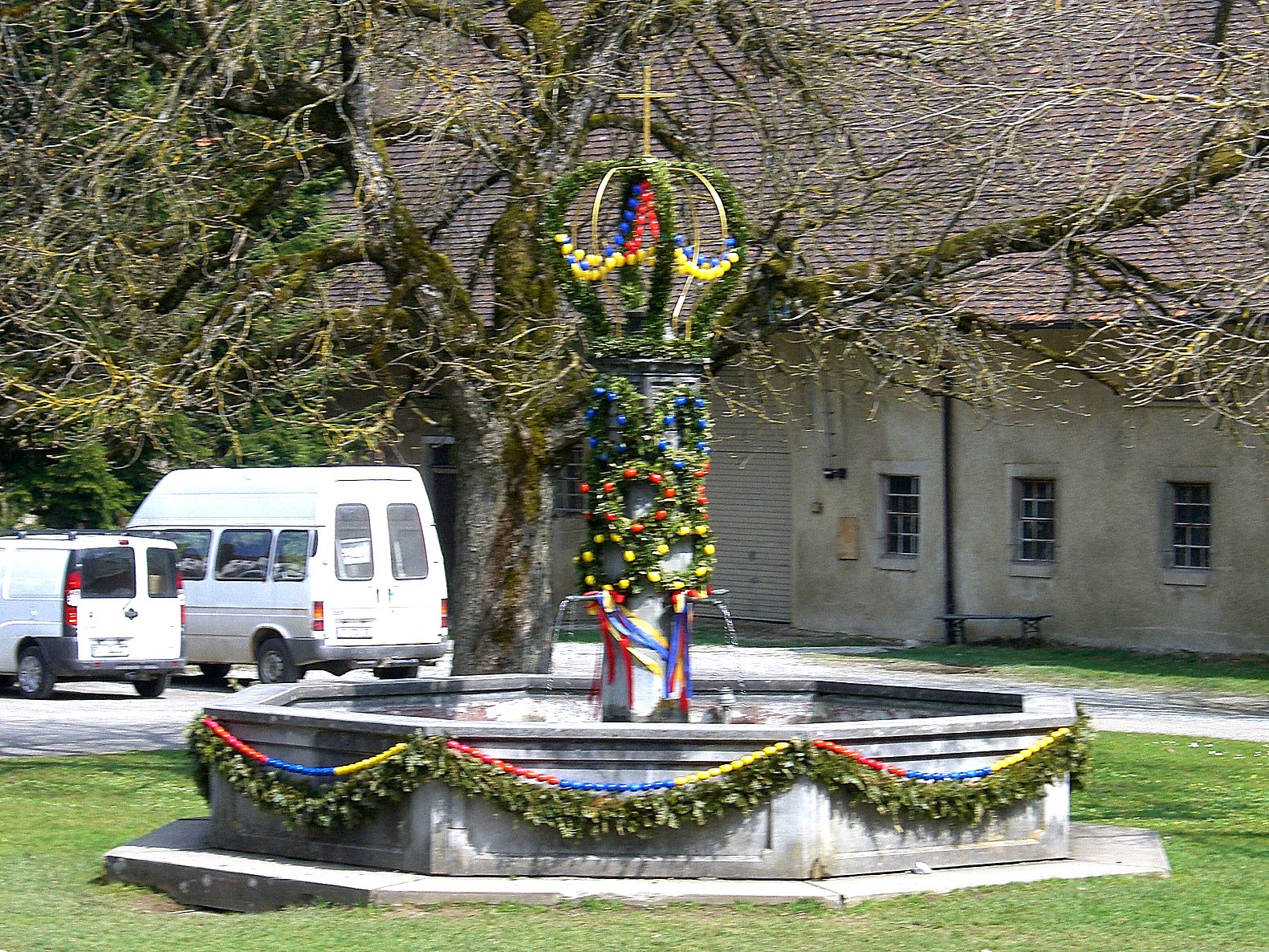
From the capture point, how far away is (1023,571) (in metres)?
25.7

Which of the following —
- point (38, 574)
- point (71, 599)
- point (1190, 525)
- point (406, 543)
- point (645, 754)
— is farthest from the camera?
point (1190, 525)

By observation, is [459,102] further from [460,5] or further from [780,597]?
[780,597]

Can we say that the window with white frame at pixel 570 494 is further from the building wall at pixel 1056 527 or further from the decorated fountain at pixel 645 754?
the decorated fountain at pixel 645 754

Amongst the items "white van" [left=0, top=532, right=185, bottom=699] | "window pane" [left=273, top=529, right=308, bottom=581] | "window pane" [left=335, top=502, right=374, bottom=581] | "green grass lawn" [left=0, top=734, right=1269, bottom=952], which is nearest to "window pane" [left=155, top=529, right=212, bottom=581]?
"white van" [left=0, top=532, right=185, bottom=699]

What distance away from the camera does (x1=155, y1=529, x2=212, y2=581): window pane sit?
2316 cm

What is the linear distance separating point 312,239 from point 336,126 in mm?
10655

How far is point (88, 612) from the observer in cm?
2153

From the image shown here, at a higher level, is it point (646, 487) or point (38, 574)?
point (646, 487)

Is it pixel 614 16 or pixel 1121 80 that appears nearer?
pixel 614 16

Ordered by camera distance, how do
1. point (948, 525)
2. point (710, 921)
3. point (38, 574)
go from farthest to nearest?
point (948, 525), point (38, 574), point (710, 921)

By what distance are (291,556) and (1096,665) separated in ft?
33.8

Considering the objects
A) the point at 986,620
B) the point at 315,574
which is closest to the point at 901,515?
the point at 986,620

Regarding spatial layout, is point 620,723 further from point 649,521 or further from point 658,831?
point 649,521

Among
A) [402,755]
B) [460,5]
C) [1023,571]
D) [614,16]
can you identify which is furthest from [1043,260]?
[1023,571]
